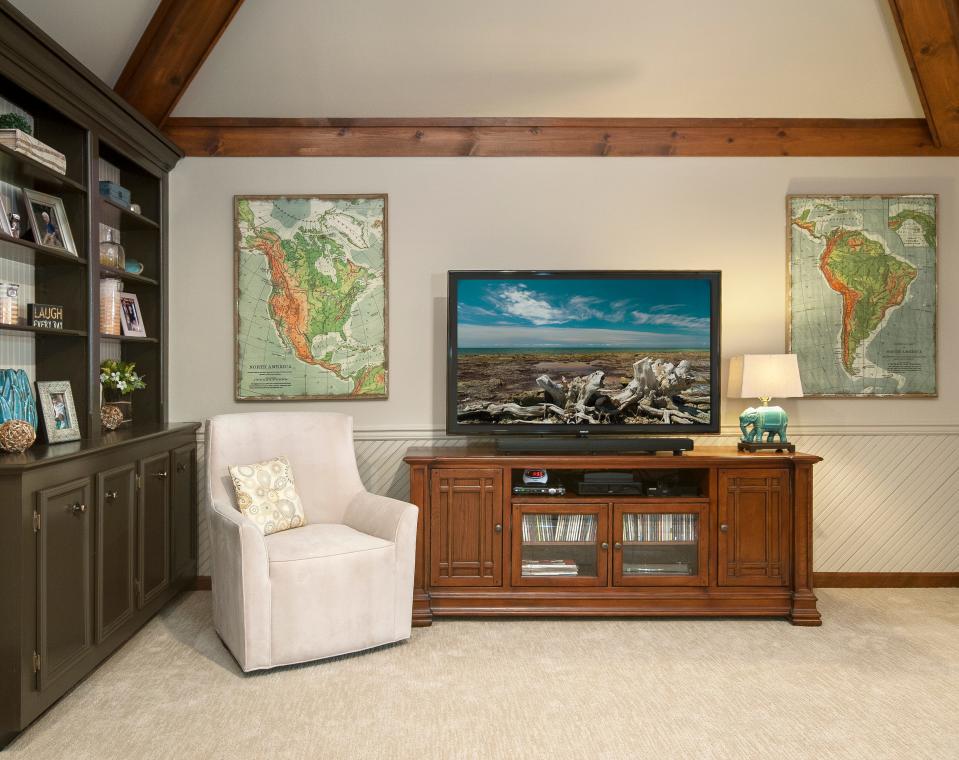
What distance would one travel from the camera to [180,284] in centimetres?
375

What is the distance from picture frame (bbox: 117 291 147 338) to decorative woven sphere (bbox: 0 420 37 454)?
42.8 inches

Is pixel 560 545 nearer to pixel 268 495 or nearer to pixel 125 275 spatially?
pixel 268 495

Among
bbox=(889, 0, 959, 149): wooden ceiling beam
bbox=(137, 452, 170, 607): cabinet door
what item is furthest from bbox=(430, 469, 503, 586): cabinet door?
bbox=(889, 0, 959, 149): wooden ceiling beam

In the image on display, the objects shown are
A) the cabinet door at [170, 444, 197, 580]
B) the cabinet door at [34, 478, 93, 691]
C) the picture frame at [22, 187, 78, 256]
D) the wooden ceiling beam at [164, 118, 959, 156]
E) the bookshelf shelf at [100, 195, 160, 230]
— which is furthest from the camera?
the wooden ceiling beam at [164, 118, 959, 156]

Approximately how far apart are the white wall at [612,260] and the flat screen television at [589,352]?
0.31 metres

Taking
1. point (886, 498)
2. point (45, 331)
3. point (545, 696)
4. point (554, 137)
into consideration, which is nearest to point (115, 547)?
point (45, 331)

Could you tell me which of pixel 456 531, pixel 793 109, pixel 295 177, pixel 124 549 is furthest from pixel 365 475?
pixel 793 109

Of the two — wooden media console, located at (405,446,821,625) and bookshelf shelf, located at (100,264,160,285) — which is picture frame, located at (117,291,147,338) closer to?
bookshelf shelf, located at (100,264,160,285)

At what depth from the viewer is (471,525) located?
3299 millimetres

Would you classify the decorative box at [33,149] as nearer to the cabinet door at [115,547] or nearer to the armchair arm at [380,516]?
the cabinet door at [115,547]

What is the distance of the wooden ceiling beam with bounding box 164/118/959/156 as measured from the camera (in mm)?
3732

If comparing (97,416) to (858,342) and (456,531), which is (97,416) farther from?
(858,342)

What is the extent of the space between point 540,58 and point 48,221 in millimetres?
2383

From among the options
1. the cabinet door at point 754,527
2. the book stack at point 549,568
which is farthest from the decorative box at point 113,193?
the cabinet door at point 754,527
